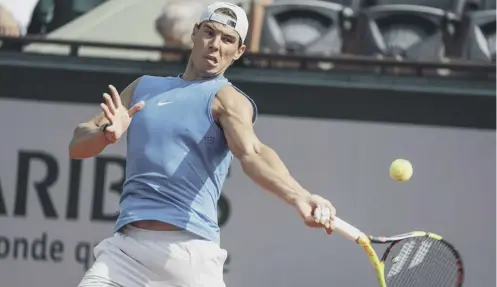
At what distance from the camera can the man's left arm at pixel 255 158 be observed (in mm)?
3613

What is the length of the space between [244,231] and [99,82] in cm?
116

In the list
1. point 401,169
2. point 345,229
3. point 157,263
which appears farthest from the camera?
point 401,169

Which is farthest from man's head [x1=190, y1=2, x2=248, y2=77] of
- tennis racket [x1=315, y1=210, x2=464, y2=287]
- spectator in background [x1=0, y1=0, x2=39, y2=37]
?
spectator in background [x1=0, y1=0, x2=39, y2=37]

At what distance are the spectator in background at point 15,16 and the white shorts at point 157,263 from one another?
3390 mm

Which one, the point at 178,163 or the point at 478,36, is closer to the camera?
the point at 178,163

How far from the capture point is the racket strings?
180 inches

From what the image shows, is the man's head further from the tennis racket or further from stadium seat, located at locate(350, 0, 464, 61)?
stadium seat, located at locate(350, 0, 464, 61)

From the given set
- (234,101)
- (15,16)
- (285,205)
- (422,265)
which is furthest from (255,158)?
(15,16)

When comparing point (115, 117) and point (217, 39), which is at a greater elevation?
point (217, 39)

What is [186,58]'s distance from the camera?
21.9 ft

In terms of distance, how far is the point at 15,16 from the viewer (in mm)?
7289

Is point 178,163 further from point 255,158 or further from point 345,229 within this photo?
point 345,229

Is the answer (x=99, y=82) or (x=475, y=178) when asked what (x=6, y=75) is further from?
(x=475, y=178)

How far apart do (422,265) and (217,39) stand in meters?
1.35
